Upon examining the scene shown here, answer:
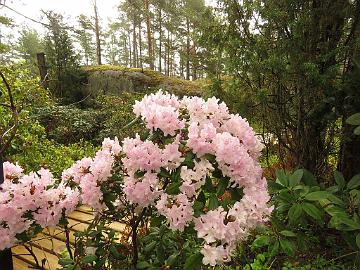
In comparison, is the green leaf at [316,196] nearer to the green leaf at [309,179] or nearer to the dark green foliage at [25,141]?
the green leaf at [309,179]

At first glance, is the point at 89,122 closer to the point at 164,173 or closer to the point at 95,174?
the point at 95,174

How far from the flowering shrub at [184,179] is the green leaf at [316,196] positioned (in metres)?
0.29

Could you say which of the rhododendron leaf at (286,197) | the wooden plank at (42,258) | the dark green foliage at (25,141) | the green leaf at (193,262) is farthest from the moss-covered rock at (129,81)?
the green leaf at (193,262)

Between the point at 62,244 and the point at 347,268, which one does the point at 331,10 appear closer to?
the point at 347,268

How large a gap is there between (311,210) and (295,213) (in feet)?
0.26

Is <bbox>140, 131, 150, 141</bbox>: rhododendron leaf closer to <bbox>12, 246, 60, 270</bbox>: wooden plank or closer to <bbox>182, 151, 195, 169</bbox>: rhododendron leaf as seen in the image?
<bbox>182, 151, 195, 169</bbox>: rhododendron leaf

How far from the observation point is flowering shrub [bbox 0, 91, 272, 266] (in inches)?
49.8

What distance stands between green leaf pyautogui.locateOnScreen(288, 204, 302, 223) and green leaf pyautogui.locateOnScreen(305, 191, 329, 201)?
2.7 inches

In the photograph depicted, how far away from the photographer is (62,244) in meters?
3.19

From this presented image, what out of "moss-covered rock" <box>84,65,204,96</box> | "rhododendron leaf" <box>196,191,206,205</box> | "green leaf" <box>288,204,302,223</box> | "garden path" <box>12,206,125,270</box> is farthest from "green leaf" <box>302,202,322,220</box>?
"moss-covered rock" <box>84,65,204,96</box>

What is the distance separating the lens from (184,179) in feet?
4.28

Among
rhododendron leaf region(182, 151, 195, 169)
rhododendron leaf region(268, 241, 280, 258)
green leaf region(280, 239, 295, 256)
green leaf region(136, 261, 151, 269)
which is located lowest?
green leaf region(136, 261, 151, 269)

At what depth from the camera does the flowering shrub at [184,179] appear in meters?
1.26

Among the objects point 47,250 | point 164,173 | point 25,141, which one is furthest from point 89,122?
point 164,173
